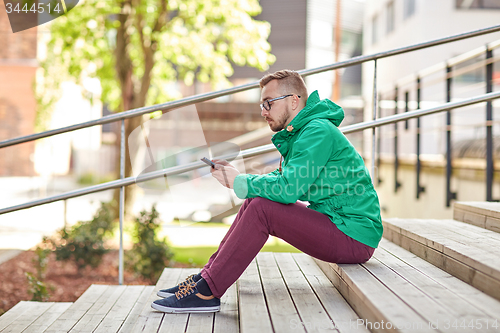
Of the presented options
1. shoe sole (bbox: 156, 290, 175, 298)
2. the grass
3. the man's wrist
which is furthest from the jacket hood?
the grass

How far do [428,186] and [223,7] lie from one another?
3.91 meters

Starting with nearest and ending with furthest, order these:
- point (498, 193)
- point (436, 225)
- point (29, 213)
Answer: point (436, 225)
point (498, 193)
point (29, 213)

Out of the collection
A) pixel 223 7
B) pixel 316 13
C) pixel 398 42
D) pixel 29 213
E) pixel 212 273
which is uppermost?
pixel 316 13

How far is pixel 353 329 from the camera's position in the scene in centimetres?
171

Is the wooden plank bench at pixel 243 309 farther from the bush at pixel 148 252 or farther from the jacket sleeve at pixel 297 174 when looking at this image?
the bush at pixel 148 252

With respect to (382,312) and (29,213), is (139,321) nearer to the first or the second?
(382,312)

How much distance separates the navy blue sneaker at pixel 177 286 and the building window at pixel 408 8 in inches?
459

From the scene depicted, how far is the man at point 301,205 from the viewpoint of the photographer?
1.96 meters

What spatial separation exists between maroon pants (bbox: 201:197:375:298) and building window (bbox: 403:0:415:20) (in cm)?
1146

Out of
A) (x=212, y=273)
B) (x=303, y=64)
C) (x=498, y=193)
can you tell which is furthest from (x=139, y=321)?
(x=303, y=64)

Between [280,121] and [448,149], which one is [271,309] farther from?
[448,149]

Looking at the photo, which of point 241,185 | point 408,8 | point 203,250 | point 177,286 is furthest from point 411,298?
point 408,8

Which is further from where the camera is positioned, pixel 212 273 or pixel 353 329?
pixel 212 273

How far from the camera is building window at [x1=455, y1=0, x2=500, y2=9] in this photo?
11.4 meters
